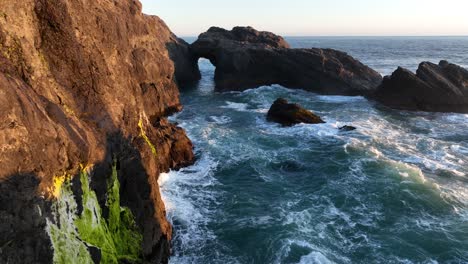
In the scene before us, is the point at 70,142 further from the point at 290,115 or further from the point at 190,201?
the point at 290,115

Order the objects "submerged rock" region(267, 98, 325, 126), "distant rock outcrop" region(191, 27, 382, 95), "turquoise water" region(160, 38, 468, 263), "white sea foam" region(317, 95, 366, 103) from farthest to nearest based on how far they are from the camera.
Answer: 1. "distant rock outcrop" region(191, 27, 382, 95)
2. "white sea foam" region(317, 95, 366, 103)
3. "submerged rock" region(267, 98, 325, 126)
4. "turquoise water" region(160, 38, 468, 263)

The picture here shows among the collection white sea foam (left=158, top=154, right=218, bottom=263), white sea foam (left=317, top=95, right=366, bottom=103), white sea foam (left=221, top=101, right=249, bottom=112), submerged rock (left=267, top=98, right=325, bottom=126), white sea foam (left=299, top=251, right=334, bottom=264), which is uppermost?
submerged rock (left=267, top=98, right=325, bottom=126)

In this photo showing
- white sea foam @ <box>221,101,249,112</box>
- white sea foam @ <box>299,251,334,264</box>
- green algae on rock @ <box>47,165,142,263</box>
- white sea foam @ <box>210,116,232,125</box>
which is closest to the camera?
green algae on rock @ <box>47,165,142,263</box>

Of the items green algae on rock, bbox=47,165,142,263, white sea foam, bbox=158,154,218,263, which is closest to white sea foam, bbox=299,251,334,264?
white sea foam, bbox=158,154,218,263

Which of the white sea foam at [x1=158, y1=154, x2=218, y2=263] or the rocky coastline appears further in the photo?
the white sea foam at [x1=158, y1=154, x2=218, y2=263]

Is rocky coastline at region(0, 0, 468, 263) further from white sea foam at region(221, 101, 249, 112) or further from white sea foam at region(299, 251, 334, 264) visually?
white sea foam at region(221, 101, 249, 112)

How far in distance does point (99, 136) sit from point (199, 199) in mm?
8793

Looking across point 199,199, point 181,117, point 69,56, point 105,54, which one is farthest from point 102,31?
point 181,117

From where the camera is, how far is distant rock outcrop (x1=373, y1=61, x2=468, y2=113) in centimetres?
4266

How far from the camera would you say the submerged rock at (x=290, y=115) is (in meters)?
35.4

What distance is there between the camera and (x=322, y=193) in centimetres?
2181

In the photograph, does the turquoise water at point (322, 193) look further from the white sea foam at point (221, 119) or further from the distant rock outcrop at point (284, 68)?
the distant rock outcrop at point (284, 68)

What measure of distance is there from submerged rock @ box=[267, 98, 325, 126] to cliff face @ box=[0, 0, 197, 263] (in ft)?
62.3

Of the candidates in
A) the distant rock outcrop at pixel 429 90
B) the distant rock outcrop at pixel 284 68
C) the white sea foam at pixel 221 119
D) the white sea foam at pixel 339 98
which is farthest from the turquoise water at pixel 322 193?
the distant rock outcrop at pixel 284 68
